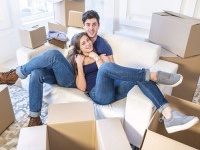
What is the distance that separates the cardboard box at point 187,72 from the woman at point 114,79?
1.27 ft

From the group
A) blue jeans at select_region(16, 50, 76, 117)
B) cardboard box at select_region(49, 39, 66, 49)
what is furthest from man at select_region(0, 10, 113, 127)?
cardboard box at select_region(49, 39, 66, 49)

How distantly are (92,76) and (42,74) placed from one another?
370 millimetres

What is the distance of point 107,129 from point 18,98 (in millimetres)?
1270

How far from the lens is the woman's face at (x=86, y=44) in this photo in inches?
63.6

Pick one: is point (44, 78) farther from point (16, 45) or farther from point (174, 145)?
point (16, 45)

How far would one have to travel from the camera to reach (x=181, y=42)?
165cm

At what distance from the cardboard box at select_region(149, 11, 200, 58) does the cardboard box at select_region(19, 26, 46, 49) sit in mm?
1017

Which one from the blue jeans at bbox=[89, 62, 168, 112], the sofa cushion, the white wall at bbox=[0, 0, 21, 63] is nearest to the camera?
the blue jeans at bbox=[89, 62, 168, 112]

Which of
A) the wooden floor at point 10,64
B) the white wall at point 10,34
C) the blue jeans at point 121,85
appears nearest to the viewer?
the blue jeans at point 121,85

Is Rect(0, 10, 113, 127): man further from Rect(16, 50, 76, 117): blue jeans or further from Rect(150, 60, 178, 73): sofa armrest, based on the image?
Rect(150, 60, 178, 73): sofa armrest

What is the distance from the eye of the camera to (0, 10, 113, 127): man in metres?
1.53

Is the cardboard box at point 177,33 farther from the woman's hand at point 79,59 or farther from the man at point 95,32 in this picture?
the woman's hand at point 79,59

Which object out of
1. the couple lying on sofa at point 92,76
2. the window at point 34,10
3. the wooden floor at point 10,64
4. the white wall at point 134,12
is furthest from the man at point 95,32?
the window at point 34,10

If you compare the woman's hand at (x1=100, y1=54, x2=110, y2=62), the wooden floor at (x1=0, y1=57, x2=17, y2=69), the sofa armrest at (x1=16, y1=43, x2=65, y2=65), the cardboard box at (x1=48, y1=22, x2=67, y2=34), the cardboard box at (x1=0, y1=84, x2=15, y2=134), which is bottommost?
the wooden floor at (x1=0, y1=57, x2=17, y2=69)
